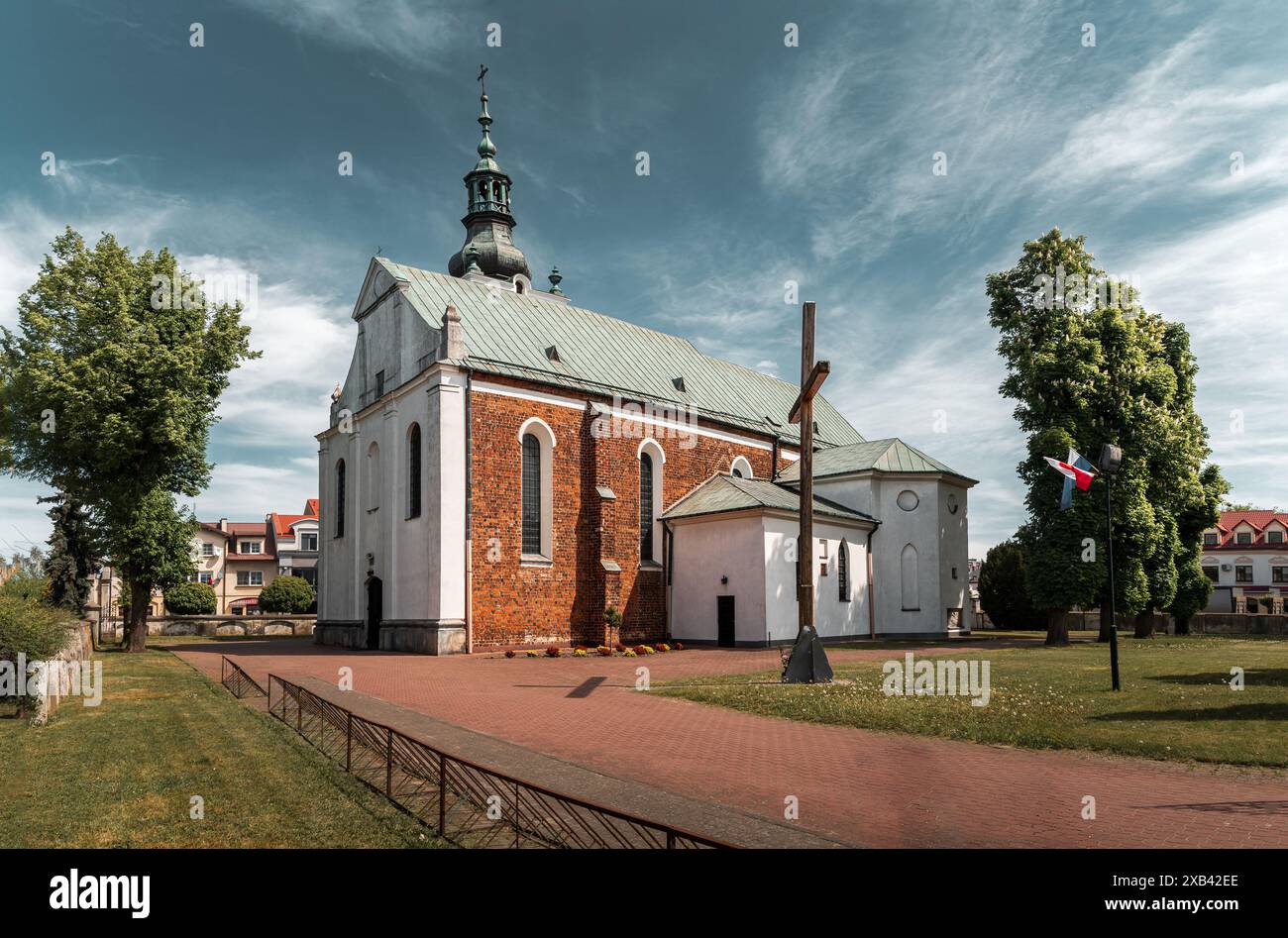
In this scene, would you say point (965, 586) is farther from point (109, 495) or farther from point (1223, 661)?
point (109, 495)

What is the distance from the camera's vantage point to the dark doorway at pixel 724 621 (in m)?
32.2

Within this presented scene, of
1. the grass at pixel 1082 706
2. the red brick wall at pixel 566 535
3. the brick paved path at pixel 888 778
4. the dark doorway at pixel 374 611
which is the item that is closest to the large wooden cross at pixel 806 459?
the grass at pixel 1082 706

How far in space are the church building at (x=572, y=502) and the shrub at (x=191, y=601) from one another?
17904mm

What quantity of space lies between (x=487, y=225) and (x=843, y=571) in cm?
2693

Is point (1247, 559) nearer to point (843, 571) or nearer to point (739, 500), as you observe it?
→ point (843, 571)

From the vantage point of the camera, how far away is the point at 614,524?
1288 inches

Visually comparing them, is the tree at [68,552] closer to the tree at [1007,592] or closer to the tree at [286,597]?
the tree at [286,597]

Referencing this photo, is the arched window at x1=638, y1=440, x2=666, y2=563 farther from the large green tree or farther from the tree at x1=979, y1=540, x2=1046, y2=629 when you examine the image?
the tree at x1=979, y1=540, x2=1046, y2=629

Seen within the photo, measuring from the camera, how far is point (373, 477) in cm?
A: 3419

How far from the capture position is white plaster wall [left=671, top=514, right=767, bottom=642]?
103 ft

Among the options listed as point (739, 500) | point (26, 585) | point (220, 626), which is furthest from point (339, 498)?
point (739, 500)

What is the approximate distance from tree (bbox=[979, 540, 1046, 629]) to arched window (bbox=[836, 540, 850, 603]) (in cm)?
1742

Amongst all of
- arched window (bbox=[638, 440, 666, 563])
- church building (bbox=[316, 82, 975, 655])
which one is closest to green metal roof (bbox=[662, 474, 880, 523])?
church building (bbox=[316, 82, 975, 655])
